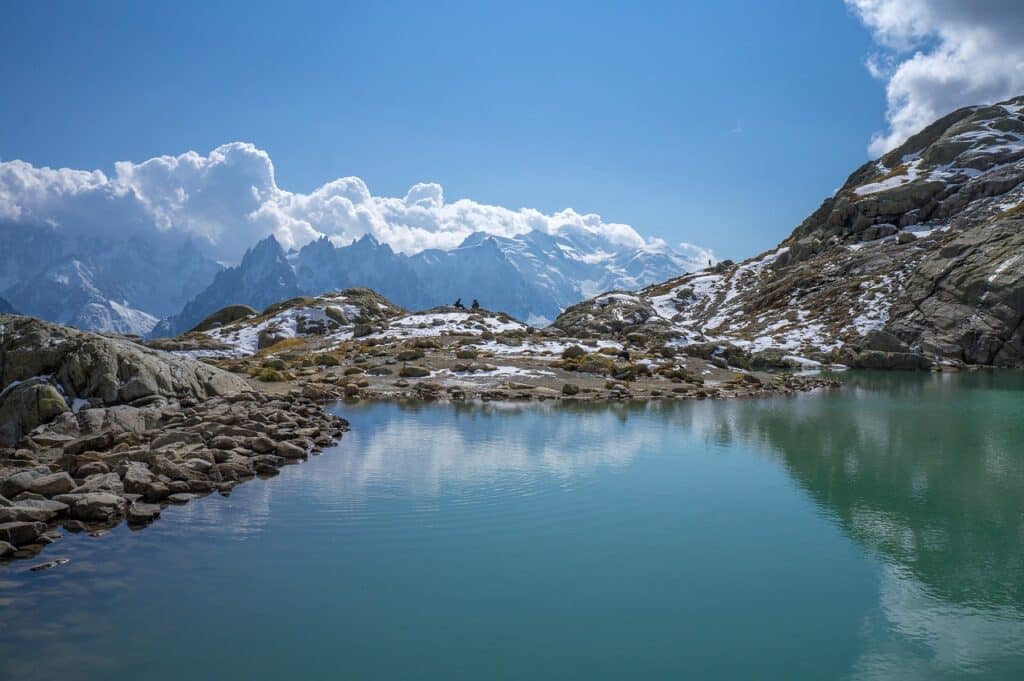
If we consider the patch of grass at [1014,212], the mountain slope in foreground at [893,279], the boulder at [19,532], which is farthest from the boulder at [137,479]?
the patch of grass at [1014,212]

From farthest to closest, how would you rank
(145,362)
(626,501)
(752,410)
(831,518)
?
(752,410) < (145,362) < (626,501) < (831,518)

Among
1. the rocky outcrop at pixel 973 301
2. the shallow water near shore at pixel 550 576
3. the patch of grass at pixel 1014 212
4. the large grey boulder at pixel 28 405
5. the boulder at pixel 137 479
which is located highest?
the patch of grass at pixel 1014 212

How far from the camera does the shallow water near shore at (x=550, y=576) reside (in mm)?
10773

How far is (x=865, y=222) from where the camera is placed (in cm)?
11756

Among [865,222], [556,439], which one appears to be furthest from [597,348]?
[865,222]

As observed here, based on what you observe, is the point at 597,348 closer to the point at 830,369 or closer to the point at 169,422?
the point at 830,369

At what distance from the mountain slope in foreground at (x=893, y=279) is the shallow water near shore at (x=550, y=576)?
53858 millimetres

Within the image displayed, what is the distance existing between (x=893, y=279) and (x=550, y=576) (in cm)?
9489

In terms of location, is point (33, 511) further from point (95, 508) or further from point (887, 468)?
point (887, 468)

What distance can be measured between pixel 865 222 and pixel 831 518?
380 feet

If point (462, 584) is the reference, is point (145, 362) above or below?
above

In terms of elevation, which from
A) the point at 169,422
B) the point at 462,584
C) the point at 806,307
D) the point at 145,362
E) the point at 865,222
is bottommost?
the point at 462,584

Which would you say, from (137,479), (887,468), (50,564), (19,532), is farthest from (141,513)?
(887,468)

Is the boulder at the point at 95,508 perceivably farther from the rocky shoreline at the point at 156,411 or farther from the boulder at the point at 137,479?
the boulder at the point at 137,479
